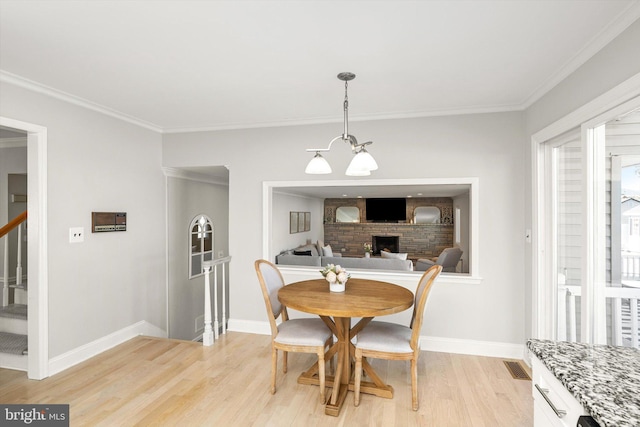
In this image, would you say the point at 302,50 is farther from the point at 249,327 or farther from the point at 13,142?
the point at 13,142

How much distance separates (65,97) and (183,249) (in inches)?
94.3

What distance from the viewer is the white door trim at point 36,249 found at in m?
2.69

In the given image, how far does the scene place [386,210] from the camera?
878 centimetres

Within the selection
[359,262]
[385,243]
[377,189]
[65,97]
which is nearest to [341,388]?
[359,262]

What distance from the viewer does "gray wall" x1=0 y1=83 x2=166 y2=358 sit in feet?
9.22

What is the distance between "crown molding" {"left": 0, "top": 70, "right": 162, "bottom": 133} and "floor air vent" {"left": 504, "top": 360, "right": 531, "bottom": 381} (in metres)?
4.49

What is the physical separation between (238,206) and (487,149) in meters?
2.74

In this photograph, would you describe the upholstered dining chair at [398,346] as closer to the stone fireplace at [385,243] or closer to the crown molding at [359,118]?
the crown molding at [359,118]

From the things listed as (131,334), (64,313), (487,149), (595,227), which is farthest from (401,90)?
(131,334)

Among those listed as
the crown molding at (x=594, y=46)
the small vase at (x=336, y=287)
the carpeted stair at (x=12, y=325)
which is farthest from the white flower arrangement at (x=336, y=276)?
the carpeted stair at (x=12, y=325)

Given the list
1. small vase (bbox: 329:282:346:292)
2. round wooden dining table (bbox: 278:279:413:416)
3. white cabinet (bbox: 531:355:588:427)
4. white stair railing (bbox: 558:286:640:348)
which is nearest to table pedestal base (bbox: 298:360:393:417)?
round wooden dining table (bbox: 278:279:413:416)

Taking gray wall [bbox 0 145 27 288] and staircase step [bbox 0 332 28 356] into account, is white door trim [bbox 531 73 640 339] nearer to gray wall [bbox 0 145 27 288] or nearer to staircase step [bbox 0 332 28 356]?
staircase step [bbox 0 332 28 356]

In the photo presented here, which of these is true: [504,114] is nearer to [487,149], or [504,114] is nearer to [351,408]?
[487,149]

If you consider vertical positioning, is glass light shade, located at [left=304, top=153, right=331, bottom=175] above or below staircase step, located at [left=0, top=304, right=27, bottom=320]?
above
